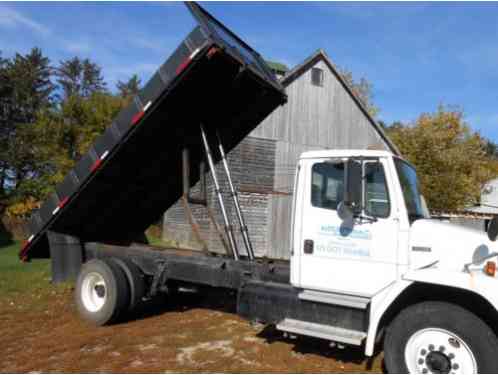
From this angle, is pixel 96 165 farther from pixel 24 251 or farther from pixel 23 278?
pixel 23 278

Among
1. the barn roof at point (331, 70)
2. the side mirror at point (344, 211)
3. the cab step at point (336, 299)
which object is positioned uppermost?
the barn roof at point (331, 70)

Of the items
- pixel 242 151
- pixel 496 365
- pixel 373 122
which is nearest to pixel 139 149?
pixel 496 365

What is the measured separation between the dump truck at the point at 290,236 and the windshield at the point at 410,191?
2 cm

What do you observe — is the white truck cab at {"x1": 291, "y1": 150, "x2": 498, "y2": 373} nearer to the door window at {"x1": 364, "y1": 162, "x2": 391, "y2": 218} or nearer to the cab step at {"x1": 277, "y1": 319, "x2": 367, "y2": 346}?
the door window at {"x1": 364, "y1": 162, "x2": 391, "y2": 218}

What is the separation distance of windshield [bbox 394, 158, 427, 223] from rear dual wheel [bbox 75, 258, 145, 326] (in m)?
3.84

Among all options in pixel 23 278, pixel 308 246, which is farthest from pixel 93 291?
pixel 23 278

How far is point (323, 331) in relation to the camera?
4441 millimetres

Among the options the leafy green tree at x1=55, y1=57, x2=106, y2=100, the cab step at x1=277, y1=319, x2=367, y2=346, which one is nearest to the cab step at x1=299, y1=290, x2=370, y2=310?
the cab step at x1=277, y1=319, x2=367, y2=346

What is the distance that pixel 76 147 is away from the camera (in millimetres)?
21203

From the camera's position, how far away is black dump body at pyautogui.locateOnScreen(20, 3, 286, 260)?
5.31 meters

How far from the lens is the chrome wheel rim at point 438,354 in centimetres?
372

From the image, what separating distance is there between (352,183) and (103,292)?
4042 millimetres

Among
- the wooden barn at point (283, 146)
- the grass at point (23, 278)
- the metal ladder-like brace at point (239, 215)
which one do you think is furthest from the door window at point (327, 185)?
the wooden barn at point (283, 146)

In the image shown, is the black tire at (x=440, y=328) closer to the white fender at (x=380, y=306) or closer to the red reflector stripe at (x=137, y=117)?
the white fender at (x=380, y=306)
